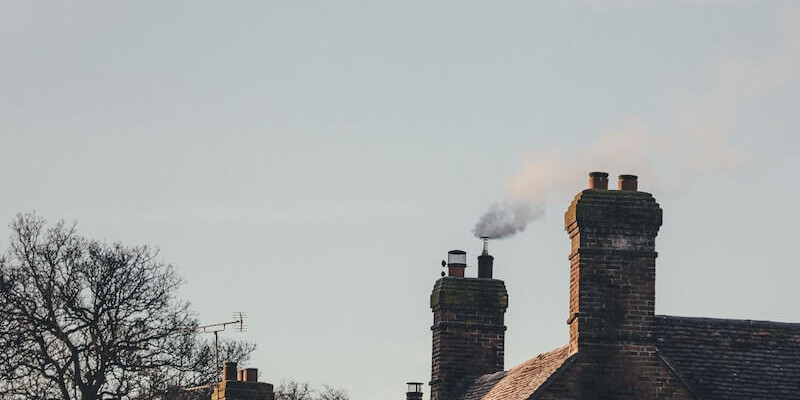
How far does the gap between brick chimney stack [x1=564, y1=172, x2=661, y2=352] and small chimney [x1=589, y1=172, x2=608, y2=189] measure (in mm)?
442

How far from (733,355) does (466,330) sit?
7.95 meters

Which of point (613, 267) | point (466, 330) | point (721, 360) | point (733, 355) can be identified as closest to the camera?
point (613, 267)

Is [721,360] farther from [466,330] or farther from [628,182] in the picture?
[466,330]

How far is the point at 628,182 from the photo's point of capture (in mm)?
37094

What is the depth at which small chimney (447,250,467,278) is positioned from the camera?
44.3 metres

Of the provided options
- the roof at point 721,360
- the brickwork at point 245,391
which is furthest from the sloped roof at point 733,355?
the brickwork at point 245,391

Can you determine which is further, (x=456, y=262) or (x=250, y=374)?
(x=456, y=262)

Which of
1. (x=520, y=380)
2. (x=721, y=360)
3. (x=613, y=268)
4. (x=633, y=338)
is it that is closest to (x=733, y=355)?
(x=721, y=360)

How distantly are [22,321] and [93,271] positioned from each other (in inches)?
91.7

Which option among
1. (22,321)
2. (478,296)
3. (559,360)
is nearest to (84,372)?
(22,321)

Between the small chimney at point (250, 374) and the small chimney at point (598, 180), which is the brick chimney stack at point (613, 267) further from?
the small chimney at point (250, 374)

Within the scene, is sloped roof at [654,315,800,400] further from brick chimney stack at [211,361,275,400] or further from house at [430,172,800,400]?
brick chimney stack at [211,361,275,400]

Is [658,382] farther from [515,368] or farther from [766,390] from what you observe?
[515,368]

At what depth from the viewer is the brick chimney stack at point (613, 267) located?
119 feet
